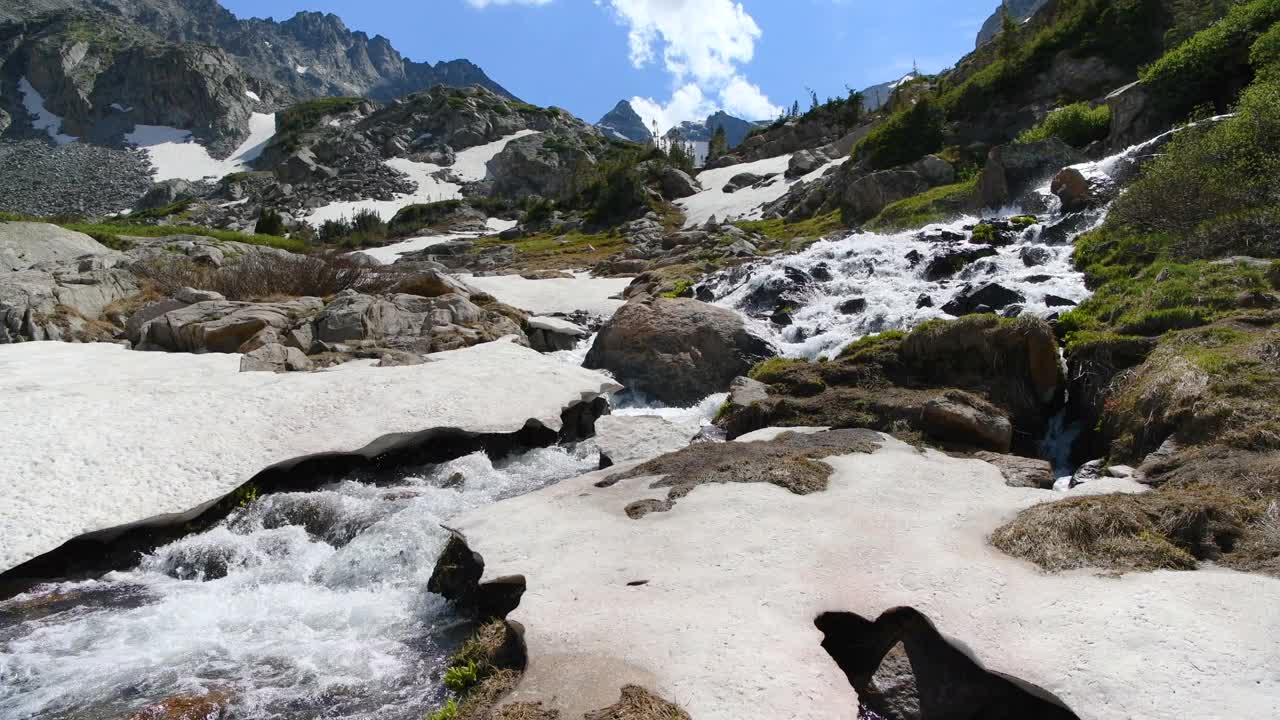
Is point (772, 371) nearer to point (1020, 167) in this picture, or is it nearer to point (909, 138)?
point (1020, 167)

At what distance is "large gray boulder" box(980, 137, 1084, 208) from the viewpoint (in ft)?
99.6

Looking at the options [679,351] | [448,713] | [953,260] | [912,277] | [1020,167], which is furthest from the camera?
[1020,167]

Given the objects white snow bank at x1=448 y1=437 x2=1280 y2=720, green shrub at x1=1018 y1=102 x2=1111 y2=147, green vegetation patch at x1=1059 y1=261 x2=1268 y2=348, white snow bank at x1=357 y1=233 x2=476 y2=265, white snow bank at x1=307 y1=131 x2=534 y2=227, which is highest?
white snow bank at x1=307 y1=131 x2=534 y2=227

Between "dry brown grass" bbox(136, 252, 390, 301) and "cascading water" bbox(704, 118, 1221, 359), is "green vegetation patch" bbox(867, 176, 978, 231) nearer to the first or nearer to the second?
"cascading water" bbox(704, 118, 1221, 359)

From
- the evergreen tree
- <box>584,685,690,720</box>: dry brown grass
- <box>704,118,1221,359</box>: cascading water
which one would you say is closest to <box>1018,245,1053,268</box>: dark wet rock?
<box>704,118,1221,359</box>: cascading water

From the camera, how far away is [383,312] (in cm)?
2067

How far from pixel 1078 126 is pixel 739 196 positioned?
43.9 meters

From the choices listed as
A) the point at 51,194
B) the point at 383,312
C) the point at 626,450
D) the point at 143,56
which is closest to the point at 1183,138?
the point at 626,450

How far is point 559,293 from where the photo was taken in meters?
34.7

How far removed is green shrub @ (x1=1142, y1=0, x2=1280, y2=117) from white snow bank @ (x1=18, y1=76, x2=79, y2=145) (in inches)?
6657

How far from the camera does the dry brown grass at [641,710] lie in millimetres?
4891

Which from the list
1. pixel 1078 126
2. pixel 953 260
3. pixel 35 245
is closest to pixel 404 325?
pixel 953 260

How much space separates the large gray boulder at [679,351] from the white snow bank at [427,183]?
278 feet

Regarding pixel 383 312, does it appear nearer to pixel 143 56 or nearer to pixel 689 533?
pixel 689 533
